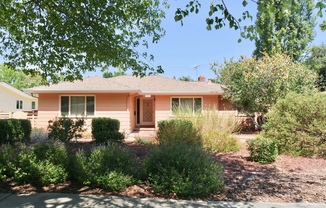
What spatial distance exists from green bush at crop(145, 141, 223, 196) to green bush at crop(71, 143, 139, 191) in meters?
0.38

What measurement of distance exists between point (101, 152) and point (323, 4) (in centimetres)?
425

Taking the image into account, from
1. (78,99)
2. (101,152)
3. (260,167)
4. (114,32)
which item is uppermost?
(114,32)

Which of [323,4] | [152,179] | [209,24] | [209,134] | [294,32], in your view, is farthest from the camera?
[294,32]

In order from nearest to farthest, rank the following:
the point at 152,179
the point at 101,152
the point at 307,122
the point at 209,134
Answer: the point at 152,179, the point at 101,152, the point at 307,122, the point at 209,134

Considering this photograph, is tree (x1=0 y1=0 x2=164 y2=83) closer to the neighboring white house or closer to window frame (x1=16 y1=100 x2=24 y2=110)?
the neighboring white house

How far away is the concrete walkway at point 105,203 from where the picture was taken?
3.75 m

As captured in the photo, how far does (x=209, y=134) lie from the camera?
28.3 feet

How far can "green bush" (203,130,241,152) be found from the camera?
27.1 ft

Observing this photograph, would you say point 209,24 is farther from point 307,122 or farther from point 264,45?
point 264,45

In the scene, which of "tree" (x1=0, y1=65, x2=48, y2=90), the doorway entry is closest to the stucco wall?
the doorway entry

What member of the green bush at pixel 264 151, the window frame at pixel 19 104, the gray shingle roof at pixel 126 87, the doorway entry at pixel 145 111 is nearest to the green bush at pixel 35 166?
the green bush at pixel 264 151

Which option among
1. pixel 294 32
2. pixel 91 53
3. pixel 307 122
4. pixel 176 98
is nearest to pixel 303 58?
pixel 294 32

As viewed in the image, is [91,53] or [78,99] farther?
[78,99]

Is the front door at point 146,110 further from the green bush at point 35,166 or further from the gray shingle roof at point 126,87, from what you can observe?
the green bush at point 35,166
